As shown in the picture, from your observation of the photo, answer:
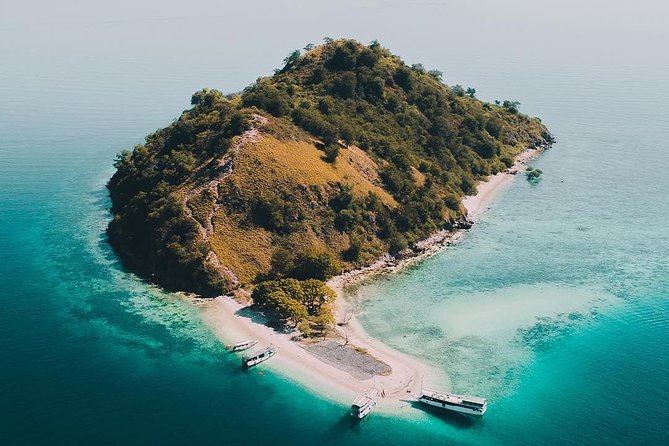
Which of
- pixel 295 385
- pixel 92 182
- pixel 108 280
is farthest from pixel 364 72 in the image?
pixel 295 385

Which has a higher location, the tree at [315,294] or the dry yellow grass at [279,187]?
the dry yellow grass at [279,187]

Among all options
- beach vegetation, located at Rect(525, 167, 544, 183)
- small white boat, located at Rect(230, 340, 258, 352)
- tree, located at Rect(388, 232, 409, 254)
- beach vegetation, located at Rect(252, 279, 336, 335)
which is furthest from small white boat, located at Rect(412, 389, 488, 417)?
beach vegetation, located at Rect(525, 167, 544, 183)

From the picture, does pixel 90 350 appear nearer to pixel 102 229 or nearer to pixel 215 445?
pixel 215 445

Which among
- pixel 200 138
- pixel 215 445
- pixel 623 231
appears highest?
pixel 200 138

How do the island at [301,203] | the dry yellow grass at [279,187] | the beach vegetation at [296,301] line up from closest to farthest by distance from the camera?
the beach vegetation at [296,301], the island at [301,203], the dry yellow grass at [279,187]

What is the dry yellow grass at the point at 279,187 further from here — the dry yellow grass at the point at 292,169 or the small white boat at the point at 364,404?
the small white boat at the point at 364,404

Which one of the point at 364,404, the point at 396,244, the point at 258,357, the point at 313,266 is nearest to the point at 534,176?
the point at 396,244

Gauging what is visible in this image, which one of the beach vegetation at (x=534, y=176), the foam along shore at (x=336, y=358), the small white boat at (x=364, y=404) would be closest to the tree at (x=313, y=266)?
the foam along shore at (x=336, y=358)
